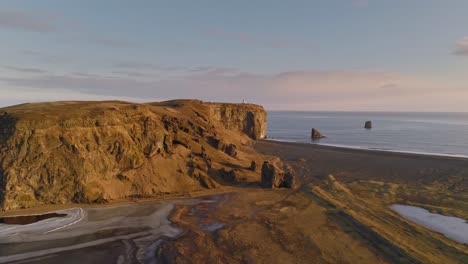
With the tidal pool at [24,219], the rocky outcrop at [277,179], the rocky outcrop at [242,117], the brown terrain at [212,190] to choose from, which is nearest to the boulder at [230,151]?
the brown terrain at [212,190]

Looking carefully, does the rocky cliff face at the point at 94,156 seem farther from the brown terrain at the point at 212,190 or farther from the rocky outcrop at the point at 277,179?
the rocky outcrop at the point at 277,179

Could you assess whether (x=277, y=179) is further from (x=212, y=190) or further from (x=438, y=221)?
(x=438, y=221)

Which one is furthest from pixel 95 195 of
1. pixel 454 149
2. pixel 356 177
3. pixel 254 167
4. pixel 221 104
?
pixel 454 149

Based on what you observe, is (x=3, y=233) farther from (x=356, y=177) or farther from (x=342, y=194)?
(x=356, y=177)

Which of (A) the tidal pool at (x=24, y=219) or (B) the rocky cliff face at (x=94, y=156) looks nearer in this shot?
(A) the tidal pool at (x=24, y=219)

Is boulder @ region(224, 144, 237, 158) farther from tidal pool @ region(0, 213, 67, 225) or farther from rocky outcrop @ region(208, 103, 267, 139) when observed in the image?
rocky outcrop @ region(208, 103, 267, 139)

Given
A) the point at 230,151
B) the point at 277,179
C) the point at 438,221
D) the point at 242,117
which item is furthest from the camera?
the point at 242,117

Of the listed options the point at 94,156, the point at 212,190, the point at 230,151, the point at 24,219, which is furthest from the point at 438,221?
the point at 24,219
